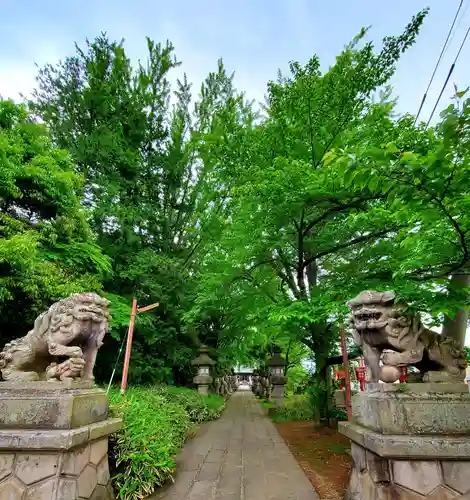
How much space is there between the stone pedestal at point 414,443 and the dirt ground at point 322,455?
42.6 inches

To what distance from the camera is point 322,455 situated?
520 cm

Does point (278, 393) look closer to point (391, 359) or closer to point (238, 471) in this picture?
point (238, 471)

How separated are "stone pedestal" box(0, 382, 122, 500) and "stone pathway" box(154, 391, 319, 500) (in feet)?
3.94

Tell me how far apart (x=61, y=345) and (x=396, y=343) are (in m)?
3.11

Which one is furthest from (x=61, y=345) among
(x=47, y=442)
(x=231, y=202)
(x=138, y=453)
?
(x=231, y=202)

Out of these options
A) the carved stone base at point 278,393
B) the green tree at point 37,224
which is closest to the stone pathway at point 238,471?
the green tree at point 37,224

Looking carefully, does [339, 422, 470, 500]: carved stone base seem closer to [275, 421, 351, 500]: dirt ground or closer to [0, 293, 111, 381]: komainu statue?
[275, 421, 351, 500]: dirt ground

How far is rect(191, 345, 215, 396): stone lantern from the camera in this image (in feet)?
35.7

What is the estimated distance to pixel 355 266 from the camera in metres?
6.07

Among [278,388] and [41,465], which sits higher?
[41,465]

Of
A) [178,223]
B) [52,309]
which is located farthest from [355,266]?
[178,223]

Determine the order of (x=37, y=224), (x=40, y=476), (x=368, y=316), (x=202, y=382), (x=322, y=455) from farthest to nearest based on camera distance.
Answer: (x=202, y=382)
(x=37, y=224)
(x=322, y=455)
(x=368, y=316)
(x=40, y=476)

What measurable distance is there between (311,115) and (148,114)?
25.1ft

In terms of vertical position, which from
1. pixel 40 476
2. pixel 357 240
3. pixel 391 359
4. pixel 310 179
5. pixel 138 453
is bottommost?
pixel 138 453
